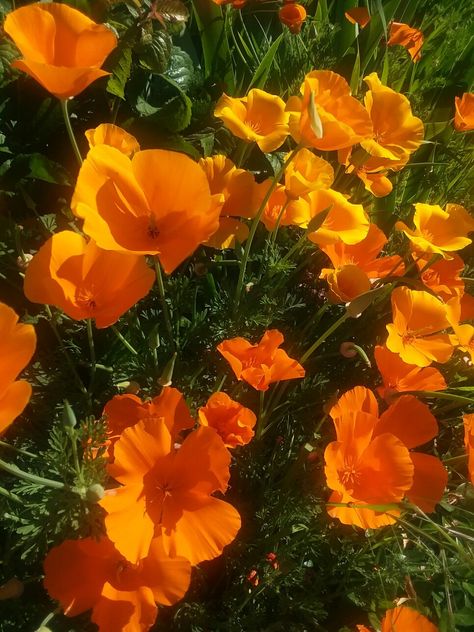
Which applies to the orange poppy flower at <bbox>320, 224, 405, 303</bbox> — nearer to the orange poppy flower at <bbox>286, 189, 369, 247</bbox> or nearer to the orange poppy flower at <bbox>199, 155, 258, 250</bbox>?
the orange poppy flower at <bbox>286, 189, 369, 247</bbox>

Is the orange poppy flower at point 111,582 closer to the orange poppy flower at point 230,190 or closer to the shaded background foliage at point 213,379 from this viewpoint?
the shaded background foliage at point 213,379

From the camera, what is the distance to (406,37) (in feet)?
4.81

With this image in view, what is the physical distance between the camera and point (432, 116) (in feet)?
5.55

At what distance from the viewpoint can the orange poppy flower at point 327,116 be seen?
875 mm

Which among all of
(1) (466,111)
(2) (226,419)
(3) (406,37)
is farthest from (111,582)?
(3) (406,37)

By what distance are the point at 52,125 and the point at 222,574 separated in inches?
37.5

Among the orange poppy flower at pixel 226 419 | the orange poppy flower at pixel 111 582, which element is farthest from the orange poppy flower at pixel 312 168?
the orange poppy flower at pixel 111 582

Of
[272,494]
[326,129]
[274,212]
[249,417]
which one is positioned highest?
[326,129]

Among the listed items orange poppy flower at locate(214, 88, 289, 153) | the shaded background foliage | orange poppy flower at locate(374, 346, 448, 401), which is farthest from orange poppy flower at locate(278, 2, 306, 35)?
orange poppy flower at locate(374, 346, 448, 401)

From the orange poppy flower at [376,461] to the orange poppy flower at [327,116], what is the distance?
38cm

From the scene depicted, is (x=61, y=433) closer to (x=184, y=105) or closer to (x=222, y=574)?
(x=222, y=574)

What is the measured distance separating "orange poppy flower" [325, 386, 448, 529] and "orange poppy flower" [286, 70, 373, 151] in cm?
38

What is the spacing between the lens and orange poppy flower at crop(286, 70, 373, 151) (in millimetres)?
875

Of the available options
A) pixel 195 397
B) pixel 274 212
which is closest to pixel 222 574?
pixel 195 397
